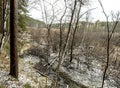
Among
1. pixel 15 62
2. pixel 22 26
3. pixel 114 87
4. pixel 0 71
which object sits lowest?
pixel 114 87

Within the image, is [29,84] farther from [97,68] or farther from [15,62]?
[97,68]

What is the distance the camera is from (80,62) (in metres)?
18.1

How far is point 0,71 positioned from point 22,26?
11.3 metres

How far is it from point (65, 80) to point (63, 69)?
2.75 metres

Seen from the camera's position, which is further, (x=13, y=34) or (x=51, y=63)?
(x=51, y=63)

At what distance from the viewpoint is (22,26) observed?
19750 millimetres

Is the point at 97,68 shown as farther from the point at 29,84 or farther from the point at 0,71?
the point at 0,71

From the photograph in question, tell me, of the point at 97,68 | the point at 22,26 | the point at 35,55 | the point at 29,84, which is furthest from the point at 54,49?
the point at 29,84

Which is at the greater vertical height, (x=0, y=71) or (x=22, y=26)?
A: (x=22, y=26)

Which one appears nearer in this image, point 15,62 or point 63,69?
point 15,62

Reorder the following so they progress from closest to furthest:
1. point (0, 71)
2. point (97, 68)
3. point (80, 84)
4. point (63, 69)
A: point (0, 71) < point (80, 84) < point (63, 69) < point (97, 68)

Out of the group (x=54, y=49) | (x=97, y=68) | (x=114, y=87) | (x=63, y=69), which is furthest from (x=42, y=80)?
(x=54, y=49)

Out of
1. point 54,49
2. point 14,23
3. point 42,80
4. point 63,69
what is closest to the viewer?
point 14,23

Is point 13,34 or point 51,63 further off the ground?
point 13,34
